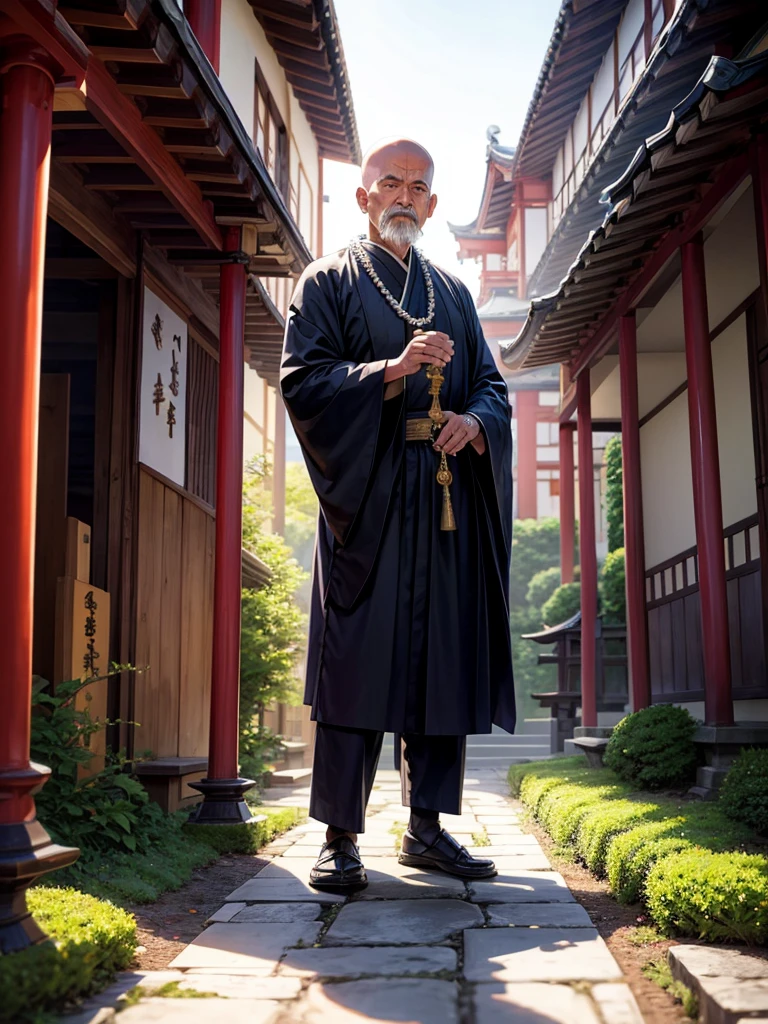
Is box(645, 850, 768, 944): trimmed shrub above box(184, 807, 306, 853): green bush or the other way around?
above

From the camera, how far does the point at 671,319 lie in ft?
29.3

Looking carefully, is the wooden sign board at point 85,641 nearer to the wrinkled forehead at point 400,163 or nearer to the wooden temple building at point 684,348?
the wrinkled forehead at point 400,163

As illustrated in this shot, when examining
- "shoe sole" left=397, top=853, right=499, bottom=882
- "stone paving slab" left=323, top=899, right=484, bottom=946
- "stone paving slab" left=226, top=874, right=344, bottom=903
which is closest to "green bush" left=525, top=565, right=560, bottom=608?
"shoe sole" left=397, top=853, right=499, bottom=882

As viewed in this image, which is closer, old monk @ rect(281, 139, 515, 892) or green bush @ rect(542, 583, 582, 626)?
old monk @ rect(281, 139, 515, 892)

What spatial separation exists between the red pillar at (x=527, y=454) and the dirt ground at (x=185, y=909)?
2591 centimetres

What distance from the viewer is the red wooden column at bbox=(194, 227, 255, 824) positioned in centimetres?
566

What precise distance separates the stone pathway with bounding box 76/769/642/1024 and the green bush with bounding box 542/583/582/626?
12664 millimetres

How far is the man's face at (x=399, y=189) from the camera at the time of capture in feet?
14.2

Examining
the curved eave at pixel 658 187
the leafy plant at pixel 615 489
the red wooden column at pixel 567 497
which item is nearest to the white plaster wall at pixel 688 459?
the red wooden column at pixel 567 497

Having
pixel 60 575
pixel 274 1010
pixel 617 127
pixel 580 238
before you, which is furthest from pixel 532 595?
pixel 274 1010

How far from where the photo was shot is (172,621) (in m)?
7.52

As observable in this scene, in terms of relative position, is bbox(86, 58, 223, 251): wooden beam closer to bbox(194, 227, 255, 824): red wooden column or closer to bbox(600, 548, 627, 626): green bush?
bbox(194, 227, 255, 824): red wooden column

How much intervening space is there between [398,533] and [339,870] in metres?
1.22

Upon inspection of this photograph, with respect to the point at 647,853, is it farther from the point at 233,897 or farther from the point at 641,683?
the point at 641,683
